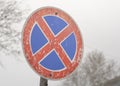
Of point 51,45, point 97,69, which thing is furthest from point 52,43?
point 97,69

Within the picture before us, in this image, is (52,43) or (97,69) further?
(97,69)

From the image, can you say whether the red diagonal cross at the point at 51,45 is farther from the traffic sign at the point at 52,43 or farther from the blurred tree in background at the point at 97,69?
the blurred tree in background at the point at 97,69

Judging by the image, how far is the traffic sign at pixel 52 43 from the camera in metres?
5.11

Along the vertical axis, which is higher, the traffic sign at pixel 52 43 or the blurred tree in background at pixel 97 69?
the blurred tree in background at pixel 97 69

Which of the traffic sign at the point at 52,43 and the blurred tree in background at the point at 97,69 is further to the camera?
the blurred tree in background at the point at 97,69

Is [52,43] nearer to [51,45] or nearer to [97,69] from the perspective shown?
[51,45]

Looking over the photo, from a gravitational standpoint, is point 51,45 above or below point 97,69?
below

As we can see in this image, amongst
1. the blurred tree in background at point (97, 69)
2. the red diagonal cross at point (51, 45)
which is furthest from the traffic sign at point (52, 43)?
the blurred tree in background at point (97, 69)

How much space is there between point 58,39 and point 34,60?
0.37m

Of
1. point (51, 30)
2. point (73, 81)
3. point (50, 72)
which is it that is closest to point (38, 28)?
point (51, 30)

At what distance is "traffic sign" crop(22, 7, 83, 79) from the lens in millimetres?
5113

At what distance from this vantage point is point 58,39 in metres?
5.23

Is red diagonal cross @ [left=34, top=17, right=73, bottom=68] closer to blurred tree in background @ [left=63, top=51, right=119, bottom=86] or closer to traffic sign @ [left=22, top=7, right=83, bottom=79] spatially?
traffic sign @ [left=22, top=7, right=83, bottom=79]

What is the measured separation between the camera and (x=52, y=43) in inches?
205
